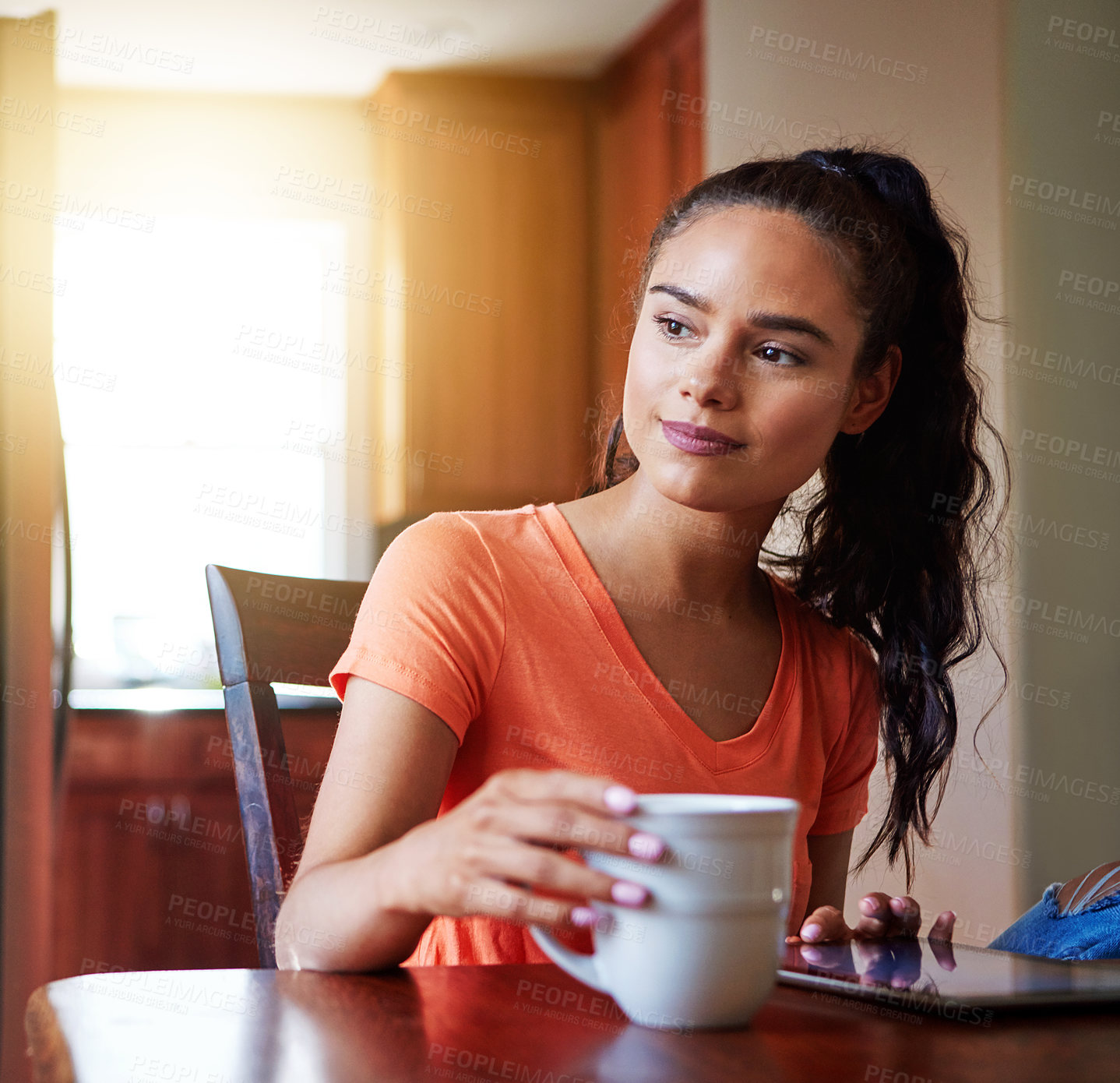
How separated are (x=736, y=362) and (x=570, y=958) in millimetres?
594

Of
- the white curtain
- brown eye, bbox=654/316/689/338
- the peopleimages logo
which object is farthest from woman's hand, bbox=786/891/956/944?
the white curtain

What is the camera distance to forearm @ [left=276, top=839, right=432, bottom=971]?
0.67 metres

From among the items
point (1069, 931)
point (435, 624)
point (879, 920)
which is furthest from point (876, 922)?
point (435, 624)

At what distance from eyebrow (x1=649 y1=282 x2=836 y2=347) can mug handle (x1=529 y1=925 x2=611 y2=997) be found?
612mm

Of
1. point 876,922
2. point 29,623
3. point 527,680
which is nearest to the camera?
point 876,922

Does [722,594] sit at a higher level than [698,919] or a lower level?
higher

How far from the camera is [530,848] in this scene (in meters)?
0.54

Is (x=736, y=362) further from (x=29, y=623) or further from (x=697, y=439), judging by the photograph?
(x=29, y=623)

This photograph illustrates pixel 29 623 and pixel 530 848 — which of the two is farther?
pixel 29 623

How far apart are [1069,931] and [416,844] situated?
634 mm

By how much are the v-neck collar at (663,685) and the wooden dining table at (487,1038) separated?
1.16ft

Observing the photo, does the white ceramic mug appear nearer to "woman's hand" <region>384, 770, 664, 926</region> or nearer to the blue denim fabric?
"woman's hand" <region>384, 770, 664, 926</region>

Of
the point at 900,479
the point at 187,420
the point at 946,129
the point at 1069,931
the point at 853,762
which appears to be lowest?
the point at 1069,931

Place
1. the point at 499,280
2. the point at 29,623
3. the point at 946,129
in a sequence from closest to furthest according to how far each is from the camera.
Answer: the point at 946,129
the point at 29,623
the point at 499,280
